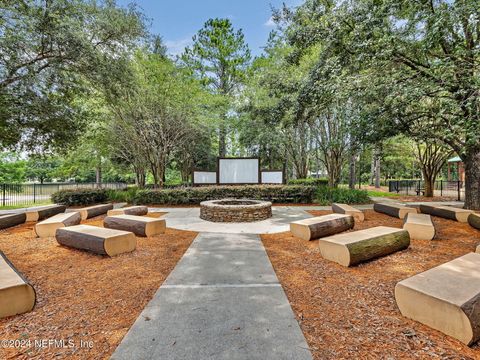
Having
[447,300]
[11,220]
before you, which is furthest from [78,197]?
[447,300]

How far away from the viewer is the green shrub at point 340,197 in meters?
11.3

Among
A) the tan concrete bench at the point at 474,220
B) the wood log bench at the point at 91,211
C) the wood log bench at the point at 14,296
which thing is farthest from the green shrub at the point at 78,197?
the tan concrete bench at the point at 474,220

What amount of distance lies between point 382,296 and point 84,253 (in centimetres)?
512

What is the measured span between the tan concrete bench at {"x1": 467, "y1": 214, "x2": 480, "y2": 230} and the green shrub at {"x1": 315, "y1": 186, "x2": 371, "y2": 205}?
16.7 ft

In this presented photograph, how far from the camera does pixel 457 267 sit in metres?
2.82

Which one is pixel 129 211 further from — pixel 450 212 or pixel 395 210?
pixel 450 212

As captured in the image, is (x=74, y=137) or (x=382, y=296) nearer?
(x=382, y=296)

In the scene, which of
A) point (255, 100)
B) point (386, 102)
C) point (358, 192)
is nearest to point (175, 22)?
point (255, 100)

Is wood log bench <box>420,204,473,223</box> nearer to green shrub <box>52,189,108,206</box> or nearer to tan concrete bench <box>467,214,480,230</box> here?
tan concrete bench <box>467,214,480,230</box>

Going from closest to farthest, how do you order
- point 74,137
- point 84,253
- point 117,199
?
point 84,253 < point 74,137 < point 117,199

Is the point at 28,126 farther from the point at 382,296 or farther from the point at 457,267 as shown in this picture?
the point at 457,267

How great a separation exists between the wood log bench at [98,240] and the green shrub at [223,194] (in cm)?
648

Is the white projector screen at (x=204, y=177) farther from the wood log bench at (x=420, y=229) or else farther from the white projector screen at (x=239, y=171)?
the wood log bench at (x=420, y=229)

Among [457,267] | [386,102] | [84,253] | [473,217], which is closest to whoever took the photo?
[457,267]
